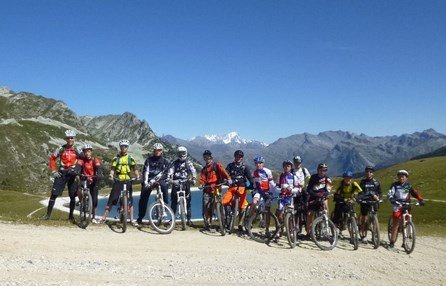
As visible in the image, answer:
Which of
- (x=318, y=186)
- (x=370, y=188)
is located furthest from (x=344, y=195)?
(x=318, y=186)

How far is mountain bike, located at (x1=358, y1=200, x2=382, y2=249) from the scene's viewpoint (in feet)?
59.0

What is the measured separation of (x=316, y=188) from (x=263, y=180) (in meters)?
2.50

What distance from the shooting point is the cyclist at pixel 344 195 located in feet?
61.6

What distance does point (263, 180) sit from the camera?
60.0 feet

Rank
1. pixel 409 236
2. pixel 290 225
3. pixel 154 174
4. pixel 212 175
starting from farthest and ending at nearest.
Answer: pixel 212 175 < pixel 154 174 < pixel 409 236 < pixel 290 225

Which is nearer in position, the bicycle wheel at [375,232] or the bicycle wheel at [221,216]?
the bicycle wheel at [375,232]

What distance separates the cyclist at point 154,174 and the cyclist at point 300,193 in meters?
6.29

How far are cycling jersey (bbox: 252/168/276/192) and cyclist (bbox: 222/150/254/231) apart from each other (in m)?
0.31

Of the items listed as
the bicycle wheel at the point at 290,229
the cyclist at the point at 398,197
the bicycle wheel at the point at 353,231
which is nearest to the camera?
the bicycle wheel at the point at 290,229

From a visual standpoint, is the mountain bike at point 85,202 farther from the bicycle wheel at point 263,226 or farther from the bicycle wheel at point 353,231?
the bicycle wheel at point 353,231

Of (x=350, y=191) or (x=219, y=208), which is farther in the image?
(x=350, y=191)

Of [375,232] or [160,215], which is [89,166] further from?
[375,232]

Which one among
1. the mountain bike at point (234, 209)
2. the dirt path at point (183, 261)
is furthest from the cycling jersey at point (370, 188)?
the mountain bike at point (234, 209)

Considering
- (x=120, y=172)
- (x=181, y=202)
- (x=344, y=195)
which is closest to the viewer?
(x=120, y=172)
